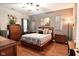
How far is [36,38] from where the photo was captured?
142 cm

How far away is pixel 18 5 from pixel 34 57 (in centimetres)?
79

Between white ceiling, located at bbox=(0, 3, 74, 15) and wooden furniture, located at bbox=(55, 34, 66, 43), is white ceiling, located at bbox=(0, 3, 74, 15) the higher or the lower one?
the higher one

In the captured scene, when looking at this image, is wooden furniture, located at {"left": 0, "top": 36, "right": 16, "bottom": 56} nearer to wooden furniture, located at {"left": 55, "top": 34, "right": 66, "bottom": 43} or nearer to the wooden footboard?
the wooden footboard

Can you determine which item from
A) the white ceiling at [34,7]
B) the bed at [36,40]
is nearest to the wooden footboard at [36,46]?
the bed at [36,40]

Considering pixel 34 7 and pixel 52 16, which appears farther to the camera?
pixel 52 16

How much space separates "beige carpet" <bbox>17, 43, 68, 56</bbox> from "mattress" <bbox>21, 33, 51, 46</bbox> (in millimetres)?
117

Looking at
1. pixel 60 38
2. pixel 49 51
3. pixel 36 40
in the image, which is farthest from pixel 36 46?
pixel 60 38

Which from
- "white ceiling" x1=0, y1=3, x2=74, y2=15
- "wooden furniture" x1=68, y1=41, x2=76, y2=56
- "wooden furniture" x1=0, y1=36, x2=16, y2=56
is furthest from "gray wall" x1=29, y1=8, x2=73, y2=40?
"wooden furniture" x1=0, y1=36, x2=16, y2=56

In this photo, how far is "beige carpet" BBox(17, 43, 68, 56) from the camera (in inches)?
49.2

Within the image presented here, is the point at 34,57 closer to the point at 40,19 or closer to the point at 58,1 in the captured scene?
the point at 40,19

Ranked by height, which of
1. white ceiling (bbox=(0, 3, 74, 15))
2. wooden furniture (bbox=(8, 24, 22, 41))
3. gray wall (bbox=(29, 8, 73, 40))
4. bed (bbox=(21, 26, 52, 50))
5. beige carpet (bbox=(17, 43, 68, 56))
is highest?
white ceiling (bbox=(0, 3, 74, 15))

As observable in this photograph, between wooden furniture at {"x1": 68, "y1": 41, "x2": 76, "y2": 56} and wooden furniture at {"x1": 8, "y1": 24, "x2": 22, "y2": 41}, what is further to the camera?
wooden furniture at {"x1": 8, "y1": 24, "x2": 22, "y2": 41}

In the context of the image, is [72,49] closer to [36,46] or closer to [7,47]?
[36,46]

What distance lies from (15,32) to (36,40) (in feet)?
Result: 1.23
